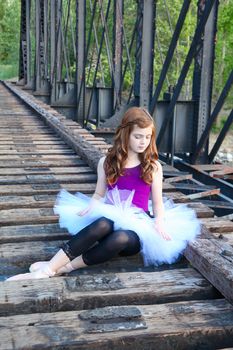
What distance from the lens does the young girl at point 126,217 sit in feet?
8.78

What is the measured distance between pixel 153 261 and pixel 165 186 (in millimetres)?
1505

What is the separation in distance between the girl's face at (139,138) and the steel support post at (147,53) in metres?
4.60

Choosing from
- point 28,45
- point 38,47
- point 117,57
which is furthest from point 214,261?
point 28,45

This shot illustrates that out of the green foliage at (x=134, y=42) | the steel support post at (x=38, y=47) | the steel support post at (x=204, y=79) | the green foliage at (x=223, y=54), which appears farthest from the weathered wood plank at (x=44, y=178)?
the green foliage at (x=223, y=54)

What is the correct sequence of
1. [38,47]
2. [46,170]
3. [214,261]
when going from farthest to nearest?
[38,47] < [46,170] < [214,261]

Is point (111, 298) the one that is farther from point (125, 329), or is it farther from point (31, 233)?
point (31, 233)

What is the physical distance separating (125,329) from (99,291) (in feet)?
1.15

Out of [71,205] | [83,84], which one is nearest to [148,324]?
[71,205]

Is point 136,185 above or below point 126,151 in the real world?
below

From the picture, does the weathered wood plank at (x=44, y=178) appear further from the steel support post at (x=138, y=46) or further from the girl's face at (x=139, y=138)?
the steel support post at (x=138, y=46)

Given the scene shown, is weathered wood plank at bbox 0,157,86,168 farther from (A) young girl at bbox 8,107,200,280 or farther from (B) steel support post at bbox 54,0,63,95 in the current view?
(B) steel support post at bbox 54,0,63,95

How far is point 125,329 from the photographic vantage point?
1960 mm

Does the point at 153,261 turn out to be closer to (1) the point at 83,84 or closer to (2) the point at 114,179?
(2) the point at 114,179

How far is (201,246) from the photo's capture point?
2658 mm
